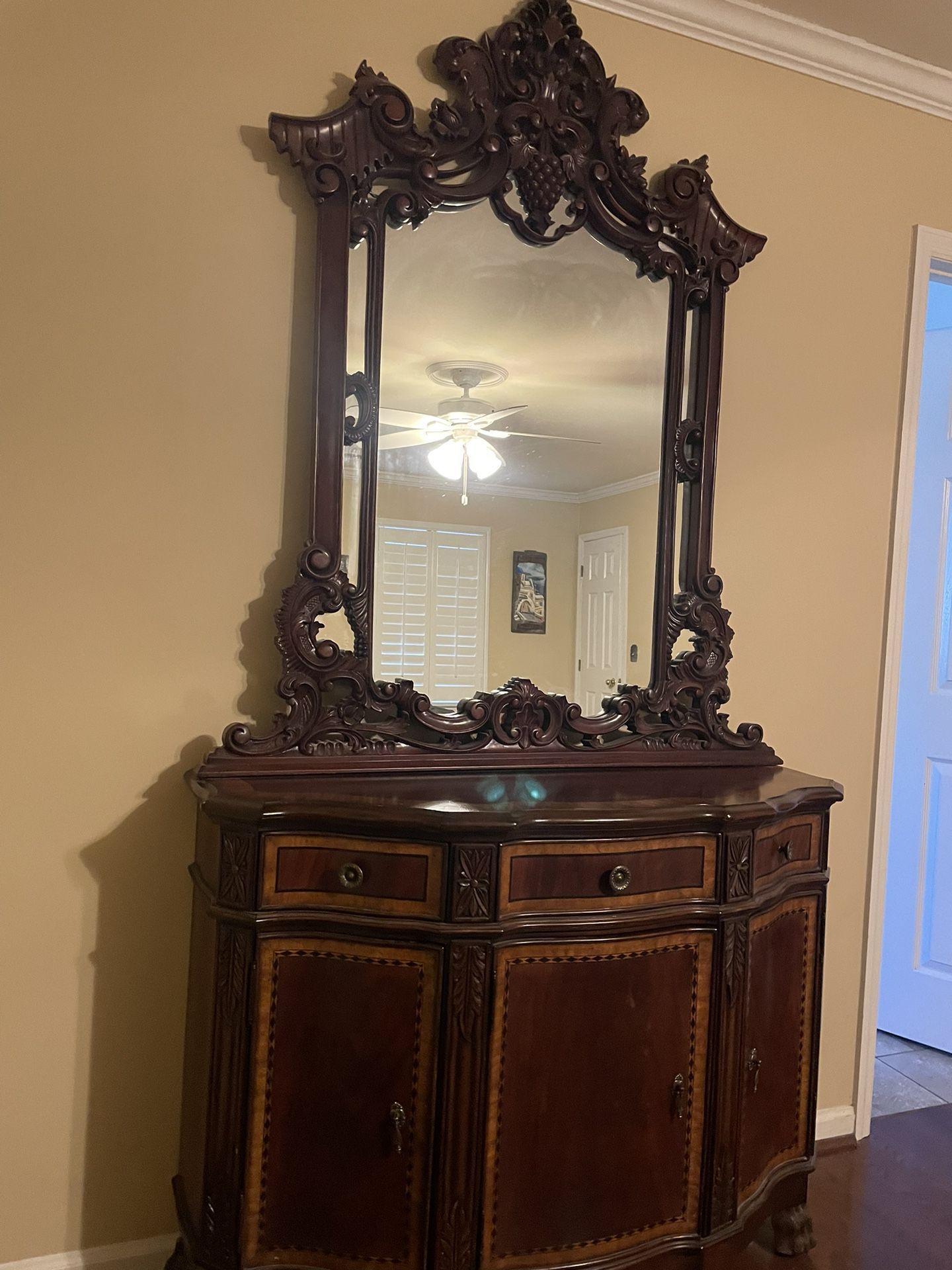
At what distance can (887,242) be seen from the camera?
2.45 meters

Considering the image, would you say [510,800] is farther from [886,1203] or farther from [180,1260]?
[886,1203]

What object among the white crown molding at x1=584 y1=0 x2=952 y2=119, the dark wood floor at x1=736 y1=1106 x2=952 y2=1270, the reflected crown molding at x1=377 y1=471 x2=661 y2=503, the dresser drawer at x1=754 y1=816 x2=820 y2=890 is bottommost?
the dark wood floor at x1=736 y1=1106 x2=952 y2=1270

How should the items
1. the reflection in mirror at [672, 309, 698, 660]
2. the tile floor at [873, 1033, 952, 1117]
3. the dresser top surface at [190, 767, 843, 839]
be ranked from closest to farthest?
the dresser top surface at [190, 767, 843, 839] < the reflection in mirror at [672, 309, 698, 660] < the tile floor at [873, 1033, 952, 1117]

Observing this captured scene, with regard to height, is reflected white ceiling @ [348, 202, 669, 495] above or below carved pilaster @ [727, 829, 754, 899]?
above

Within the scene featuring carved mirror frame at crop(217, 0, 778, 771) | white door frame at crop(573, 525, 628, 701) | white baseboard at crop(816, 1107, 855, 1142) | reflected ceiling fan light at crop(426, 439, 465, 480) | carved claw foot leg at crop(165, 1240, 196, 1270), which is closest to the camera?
carved claw foot leg at crop(165, 1240, 196, 1270)

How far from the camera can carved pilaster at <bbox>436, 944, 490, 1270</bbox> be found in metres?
1.52

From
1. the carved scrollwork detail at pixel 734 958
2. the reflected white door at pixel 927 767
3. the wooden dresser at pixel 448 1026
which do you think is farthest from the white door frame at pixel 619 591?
the reflected white door at pixel 927 767

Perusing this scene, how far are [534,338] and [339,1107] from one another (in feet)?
4.87

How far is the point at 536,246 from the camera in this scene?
202 centimetres

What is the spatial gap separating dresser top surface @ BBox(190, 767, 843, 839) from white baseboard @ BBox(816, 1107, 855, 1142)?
3.21ft

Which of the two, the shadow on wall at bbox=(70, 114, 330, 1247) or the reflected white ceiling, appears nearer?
the shadow on wall at bbox=(70, 114, 330, 1247)

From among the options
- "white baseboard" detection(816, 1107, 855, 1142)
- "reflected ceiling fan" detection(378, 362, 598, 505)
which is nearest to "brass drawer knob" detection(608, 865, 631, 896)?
"reflected ceiling fan" detection(378, 362, 598, 505)

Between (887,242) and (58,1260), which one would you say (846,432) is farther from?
(58,1260)

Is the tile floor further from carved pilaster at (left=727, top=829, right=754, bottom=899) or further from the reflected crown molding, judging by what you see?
the reflected crown molding
